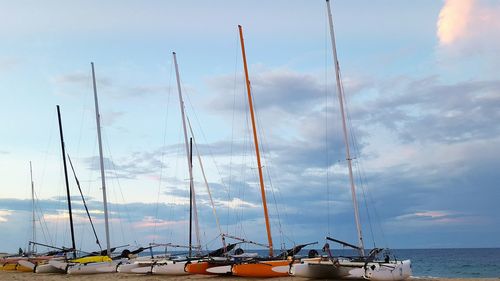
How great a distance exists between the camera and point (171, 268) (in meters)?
29.6

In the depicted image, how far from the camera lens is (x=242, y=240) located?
3303 cm

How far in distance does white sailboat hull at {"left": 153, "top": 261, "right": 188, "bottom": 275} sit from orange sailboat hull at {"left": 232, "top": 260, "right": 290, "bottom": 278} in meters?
3.83

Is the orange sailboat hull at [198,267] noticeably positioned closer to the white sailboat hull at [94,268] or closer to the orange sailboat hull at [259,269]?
the orange sailboat hull at [259,269]

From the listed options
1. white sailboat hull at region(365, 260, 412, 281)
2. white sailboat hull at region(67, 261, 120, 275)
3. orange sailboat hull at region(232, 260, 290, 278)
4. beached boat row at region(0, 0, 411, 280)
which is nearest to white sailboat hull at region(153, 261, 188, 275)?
beached boat row at region(0, 0, 411, 280)

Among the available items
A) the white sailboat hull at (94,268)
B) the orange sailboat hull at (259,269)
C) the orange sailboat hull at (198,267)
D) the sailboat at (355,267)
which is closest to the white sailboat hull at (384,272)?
the sailboat at (355,267)

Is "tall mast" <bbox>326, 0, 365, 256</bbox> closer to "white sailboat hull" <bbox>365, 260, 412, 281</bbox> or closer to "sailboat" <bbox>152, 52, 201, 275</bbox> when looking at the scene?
"white sailboat hull" <bbox>365, 260, 412, 281</bbox>

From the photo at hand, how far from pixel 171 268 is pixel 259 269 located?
580 centimetres

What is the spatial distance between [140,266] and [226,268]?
22.6 feet

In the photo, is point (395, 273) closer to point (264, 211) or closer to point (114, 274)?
point (264, 211)

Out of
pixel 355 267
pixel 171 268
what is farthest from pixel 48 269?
pixel 355 267

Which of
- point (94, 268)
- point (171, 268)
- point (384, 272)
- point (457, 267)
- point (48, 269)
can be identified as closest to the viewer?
point (384, 272)

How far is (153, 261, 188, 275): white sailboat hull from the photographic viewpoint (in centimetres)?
2925

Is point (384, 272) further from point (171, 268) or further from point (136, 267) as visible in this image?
point (136, 267)

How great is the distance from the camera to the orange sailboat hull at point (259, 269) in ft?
87.6
